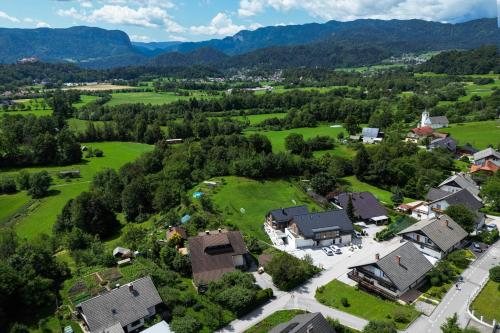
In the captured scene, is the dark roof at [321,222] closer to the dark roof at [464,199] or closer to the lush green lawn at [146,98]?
the dark roof at [464,199]

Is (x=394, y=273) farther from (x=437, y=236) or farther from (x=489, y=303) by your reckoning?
(x=437, y=236)

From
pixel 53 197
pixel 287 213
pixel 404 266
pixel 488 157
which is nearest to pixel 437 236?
pixel 404 266

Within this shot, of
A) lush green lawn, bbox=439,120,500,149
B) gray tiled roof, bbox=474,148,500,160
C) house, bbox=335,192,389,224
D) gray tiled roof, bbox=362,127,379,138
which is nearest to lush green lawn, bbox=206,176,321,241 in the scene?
house, bbox=335,192,389,224

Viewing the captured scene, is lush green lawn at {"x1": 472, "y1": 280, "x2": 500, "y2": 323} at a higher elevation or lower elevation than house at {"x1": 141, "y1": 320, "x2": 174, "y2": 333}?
lower

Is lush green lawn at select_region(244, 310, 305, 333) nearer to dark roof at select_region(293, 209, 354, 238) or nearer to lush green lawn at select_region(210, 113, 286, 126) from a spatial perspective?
dark roof at select_region(293, 209, 354, 238)

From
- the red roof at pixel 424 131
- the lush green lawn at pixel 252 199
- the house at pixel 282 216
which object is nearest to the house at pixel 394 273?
the house at pixel 282 216

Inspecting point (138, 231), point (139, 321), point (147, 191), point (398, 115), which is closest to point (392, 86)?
point (398, 115)
